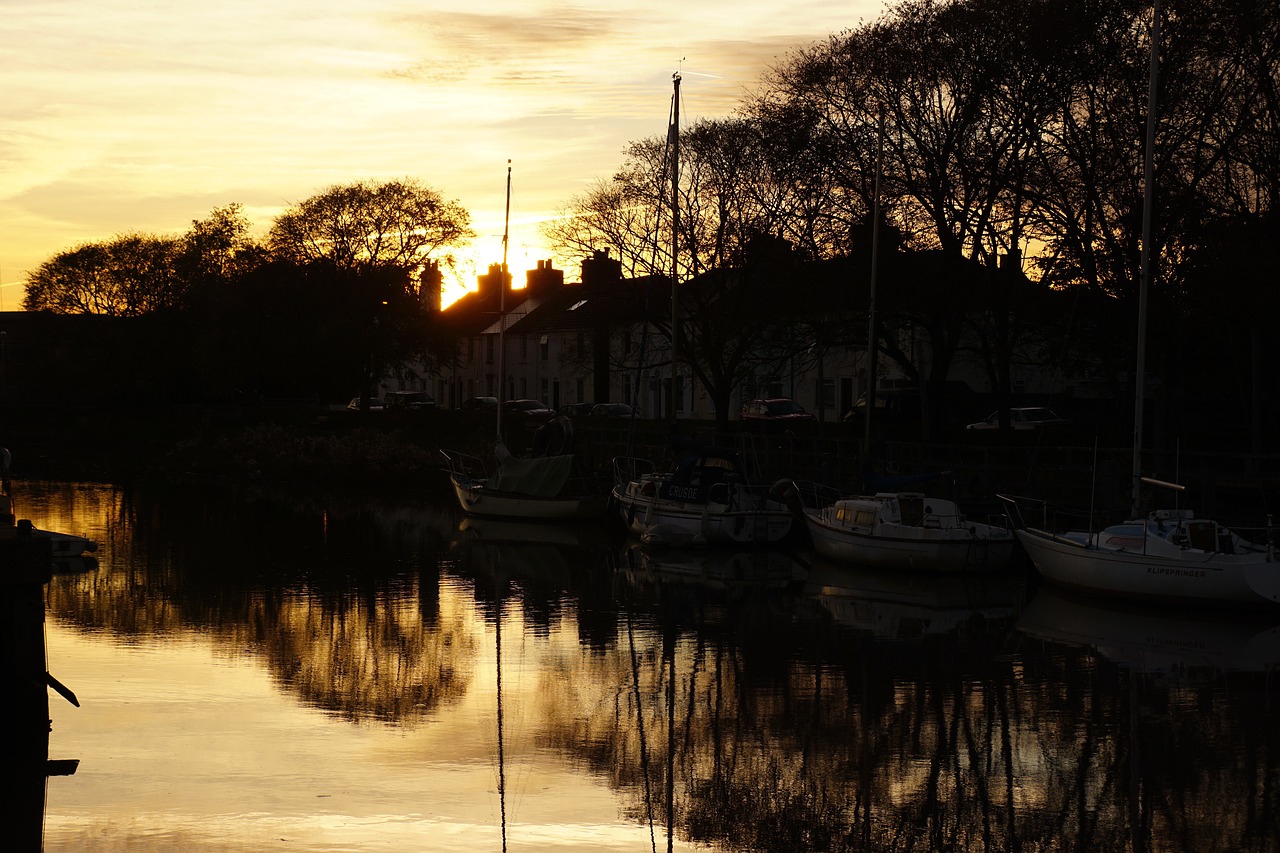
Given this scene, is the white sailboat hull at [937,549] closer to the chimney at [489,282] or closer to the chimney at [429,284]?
the chimney at [429,284]

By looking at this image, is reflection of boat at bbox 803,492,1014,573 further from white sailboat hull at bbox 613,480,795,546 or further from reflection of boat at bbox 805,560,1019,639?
white sailboat hull at bbox 613,480,795,546

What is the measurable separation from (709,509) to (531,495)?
9.32m

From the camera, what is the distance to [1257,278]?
112ft

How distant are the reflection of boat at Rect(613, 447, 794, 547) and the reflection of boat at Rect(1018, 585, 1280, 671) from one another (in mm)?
9091

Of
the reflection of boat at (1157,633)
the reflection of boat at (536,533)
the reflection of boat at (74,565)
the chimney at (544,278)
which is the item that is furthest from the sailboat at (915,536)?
the chimney at (544,278)

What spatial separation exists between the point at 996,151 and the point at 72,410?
7085cm

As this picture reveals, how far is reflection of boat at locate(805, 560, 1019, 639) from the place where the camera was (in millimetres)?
24344

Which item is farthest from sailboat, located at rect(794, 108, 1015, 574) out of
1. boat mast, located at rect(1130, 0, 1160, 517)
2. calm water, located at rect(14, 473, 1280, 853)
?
boat mast, located at rect(1130, 0, 1160, 517)

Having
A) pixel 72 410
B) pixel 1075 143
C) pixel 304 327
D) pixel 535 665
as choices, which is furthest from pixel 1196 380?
pixel 72 410

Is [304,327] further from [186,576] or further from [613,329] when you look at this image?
[186,576]

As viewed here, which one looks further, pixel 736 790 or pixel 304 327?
pixel 304 327

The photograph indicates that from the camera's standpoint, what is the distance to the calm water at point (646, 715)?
12547 millimetres

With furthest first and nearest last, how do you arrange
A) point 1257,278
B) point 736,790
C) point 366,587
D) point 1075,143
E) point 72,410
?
point 72,410 → point 1075,143 → point 1257,278 → point 366,587 → point 736,790

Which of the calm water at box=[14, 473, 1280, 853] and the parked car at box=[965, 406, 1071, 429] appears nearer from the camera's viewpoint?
the calm water at box=[14, 473, 1280, 853]
